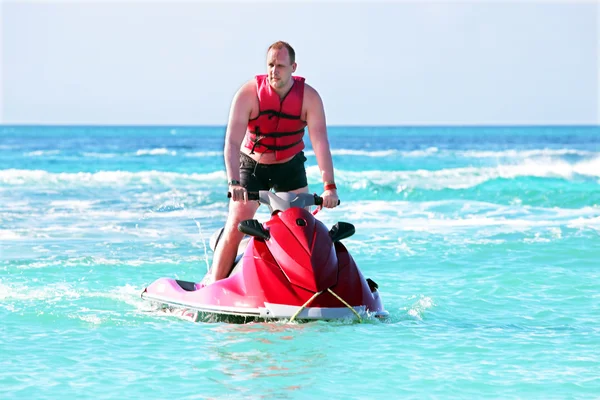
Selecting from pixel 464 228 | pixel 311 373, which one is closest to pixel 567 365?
pixel 311 373

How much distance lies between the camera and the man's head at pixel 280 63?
6.08 meters

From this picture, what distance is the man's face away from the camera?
610cm

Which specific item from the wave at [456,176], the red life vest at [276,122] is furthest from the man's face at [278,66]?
the wave at [456,176]

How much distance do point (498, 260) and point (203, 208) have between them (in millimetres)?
8367

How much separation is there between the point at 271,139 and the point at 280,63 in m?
0.56

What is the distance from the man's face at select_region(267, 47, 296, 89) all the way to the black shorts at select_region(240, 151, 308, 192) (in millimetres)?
592

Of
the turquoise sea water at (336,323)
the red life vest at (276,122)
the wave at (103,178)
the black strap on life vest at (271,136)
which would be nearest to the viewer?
the turquoise sea water at (336,323)

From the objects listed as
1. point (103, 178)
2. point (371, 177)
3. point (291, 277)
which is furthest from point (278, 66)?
point (371, 177)

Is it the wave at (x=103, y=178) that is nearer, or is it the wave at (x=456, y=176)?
the wave at (x=103, y=178)

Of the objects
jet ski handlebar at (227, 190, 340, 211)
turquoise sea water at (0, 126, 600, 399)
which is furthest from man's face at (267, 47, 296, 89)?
turquoise sea water at (0, 126, 600, 399)

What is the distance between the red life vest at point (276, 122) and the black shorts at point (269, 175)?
0.23 feet

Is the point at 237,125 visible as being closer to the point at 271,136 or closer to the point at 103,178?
the point at 271,136

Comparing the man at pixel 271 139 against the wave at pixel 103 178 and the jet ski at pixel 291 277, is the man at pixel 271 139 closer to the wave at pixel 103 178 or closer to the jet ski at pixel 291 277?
the jet ski at pixel 291 277

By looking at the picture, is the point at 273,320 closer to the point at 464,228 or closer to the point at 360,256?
the point at 360,256
